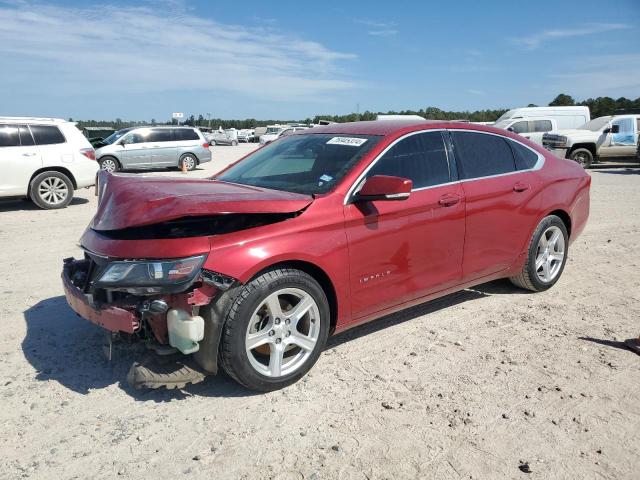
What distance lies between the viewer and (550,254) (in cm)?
532

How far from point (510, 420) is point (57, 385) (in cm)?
281

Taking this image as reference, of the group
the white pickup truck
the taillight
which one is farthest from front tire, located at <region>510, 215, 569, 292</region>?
the white pickup truck

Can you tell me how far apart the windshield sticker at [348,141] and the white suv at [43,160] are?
812 cm

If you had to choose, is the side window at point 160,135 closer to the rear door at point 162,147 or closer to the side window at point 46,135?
the rear door at point 162,147

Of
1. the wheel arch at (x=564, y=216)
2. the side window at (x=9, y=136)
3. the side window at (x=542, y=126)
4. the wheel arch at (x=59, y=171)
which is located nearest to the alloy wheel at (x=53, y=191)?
the wheel arch at (x=59, y=171)

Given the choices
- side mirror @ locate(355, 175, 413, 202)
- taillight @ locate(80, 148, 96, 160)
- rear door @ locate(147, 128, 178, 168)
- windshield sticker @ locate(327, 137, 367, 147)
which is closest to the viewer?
side mirror @ locate(355, 175, 413, 202)

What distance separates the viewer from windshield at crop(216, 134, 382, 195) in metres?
3.92

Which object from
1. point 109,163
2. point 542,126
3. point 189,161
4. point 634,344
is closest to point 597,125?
point 542,126

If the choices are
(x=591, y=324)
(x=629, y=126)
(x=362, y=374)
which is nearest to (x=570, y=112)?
(x=629, y=126)

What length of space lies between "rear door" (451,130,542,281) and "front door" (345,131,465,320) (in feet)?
0.50

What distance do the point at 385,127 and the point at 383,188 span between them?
96cm

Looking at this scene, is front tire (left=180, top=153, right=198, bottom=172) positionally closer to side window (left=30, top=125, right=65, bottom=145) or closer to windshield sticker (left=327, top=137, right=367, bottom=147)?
side window (left=30, top=125, right=65, bottom=145)

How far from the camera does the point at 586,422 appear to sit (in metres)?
3.06

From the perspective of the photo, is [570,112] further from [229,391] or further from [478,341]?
[229,391]
